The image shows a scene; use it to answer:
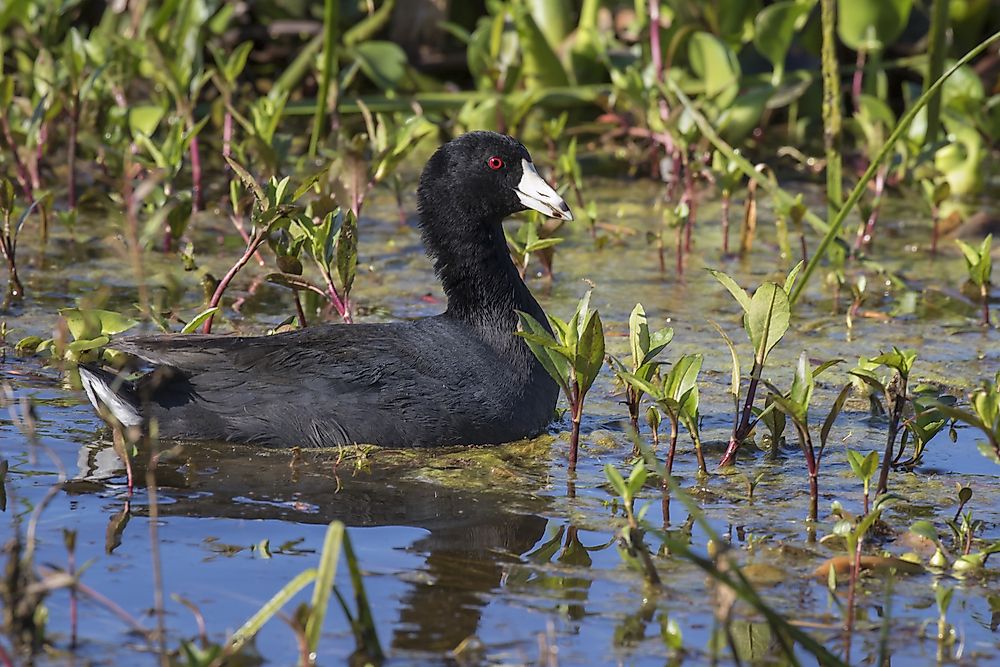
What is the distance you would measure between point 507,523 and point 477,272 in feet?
3.72

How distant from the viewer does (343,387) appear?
4.08 m

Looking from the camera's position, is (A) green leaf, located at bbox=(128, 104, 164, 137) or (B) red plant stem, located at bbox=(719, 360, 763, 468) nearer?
(B) red plant stem, located at bbox=(719, 360, 763, 468)

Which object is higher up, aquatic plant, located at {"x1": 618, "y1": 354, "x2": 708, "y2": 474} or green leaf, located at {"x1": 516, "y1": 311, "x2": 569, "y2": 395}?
green leaf, located at {"x1": 516, "y1": 311, "x2": 569, "y2": 395}

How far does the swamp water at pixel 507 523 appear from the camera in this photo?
2893mm

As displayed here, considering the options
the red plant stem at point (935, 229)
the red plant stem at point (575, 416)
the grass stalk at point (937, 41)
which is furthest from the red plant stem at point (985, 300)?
the red plant stem at point (575, 416)

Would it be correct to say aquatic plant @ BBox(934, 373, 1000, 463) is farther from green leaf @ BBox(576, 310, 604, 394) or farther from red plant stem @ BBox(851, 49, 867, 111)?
red plant stem @ BBox(851, 49, 867, 111)

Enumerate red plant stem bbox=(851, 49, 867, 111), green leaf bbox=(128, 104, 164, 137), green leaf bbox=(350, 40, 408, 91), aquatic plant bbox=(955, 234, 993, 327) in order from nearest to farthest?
aquatic plant bbox=(955, 234, 993, 327), green leaf bbox=(128, 104, 164, 137), red plant stem bbox=(851, 49, 867, 111), green leaf bbox=(350, 40, 408, 91)

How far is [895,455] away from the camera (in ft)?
13.5

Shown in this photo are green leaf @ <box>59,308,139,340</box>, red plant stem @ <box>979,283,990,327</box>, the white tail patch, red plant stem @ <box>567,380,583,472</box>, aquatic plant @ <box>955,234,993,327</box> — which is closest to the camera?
red plant stem @ <box>567,380,583,472</box>

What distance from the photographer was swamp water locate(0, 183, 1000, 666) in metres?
2.89

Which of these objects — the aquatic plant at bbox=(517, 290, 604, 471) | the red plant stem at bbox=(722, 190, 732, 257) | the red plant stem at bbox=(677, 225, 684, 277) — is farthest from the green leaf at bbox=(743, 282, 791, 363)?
the red plant stem at bbox=(722, 190, 732, 257)

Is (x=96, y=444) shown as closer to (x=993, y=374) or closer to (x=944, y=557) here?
(x=944, y=557)

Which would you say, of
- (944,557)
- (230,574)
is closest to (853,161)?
(944,557)

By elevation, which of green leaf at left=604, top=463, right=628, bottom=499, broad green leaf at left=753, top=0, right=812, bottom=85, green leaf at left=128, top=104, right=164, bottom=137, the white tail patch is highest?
broad green leaf at left=753, top=0, right=812, bottom=85
